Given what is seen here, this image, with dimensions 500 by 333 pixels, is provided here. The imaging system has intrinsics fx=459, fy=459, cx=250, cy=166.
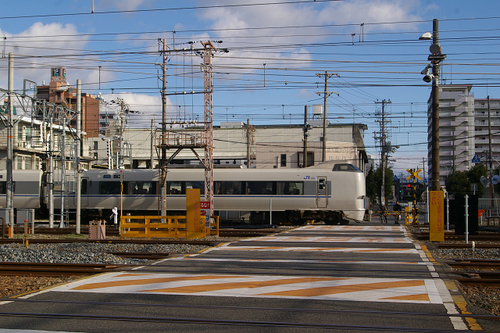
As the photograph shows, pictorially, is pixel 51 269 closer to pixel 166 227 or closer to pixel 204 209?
pixel 166 227

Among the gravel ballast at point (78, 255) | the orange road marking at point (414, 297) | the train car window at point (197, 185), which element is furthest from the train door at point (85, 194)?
the orange road marking at point (414, 297)

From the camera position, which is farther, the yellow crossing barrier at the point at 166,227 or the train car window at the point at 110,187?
the train car window at the point at 110,187

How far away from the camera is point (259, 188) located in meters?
26.8

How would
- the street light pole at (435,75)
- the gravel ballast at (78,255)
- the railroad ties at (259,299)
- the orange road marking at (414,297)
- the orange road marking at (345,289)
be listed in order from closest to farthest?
the railroad ties at (259,299) < the orange road marking at (414,297) < the orange road marking at (345,289) < the gravel ballast at (78,255) < the street light pole at (435,75)

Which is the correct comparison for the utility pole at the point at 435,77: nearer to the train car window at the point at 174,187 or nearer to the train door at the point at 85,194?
the train car window at the point at 174,187

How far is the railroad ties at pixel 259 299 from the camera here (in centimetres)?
605

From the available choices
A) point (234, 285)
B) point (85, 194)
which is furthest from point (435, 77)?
point (85, 194)

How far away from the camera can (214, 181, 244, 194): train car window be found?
88.8 feet

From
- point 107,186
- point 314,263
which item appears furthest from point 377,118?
point 314,263

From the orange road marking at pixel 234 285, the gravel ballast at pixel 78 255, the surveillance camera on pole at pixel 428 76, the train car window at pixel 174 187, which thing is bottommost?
the gravel ballast at pixel 78 255

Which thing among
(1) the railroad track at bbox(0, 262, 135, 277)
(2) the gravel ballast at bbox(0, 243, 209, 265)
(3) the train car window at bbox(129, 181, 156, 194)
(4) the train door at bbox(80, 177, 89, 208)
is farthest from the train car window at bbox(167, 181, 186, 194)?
(1) the railroad track at bbox(0, 262, 135, 277)

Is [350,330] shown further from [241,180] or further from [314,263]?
[241,180]

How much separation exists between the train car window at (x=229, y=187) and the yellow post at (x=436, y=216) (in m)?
12.5

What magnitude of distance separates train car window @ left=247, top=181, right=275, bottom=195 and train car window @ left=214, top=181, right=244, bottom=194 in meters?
0.49
